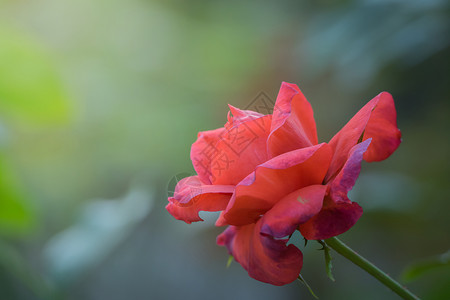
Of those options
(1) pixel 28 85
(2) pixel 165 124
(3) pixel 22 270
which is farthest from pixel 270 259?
(2) pixel 165 124

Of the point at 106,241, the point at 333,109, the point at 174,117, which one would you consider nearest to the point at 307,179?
the point at 106,241

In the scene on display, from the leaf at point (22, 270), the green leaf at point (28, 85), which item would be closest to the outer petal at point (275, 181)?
the leaf at point (22, 270)

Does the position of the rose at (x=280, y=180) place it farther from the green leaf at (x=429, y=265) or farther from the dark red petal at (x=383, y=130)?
the green leaf at (x=429, y=265)

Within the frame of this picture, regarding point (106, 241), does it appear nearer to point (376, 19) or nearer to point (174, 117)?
point (376, 19)

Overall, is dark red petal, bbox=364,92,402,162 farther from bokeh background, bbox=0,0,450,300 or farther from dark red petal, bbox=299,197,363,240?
bokeh background, bbox=0,0,450,300

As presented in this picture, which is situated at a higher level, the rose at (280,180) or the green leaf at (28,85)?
the green leaf at (28,85)

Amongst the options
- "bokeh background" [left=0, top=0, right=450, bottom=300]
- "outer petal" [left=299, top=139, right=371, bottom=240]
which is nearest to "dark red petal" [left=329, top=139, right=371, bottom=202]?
"outer petal" [left=299, top=139, right=371, bottom=240]
